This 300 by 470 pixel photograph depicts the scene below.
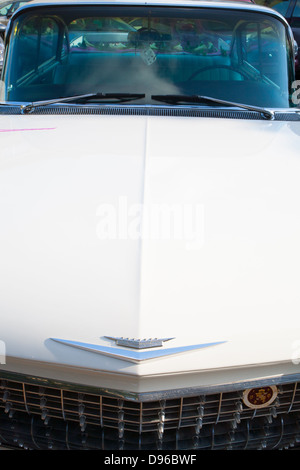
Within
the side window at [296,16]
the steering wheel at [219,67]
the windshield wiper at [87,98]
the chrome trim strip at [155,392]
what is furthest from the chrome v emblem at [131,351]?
the side window at [296,16]

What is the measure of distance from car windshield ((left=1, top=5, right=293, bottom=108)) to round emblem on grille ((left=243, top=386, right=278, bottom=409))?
5.57 ft

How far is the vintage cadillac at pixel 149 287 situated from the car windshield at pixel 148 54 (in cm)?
49

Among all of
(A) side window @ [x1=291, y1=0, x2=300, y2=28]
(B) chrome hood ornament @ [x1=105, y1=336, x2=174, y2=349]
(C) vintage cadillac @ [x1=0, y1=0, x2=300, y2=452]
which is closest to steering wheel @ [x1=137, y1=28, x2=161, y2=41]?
(C) vintage cadillac @ [x1=0, y1=0, x2=300, y2=452]

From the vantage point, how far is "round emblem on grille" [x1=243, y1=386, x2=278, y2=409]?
1.68 meters

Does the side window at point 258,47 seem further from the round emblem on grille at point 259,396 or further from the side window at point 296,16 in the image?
the side window at point 296,16

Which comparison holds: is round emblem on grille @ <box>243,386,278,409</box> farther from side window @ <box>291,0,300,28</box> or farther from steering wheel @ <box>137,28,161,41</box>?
side window @ <box>291,0,300,28</box>

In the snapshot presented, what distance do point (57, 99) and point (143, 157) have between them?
2.88 ft

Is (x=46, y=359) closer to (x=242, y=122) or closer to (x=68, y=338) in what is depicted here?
(x=68, y=338)

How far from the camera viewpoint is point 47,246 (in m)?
1.75

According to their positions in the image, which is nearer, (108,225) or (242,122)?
(108,225)

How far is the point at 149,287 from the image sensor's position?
5.28ft

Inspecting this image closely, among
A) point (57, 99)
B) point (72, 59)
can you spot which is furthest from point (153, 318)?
point (72, 59)

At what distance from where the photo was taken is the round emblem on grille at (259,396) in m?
1.68

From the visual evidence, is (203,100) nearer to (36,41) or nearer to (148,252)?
(36,41)
